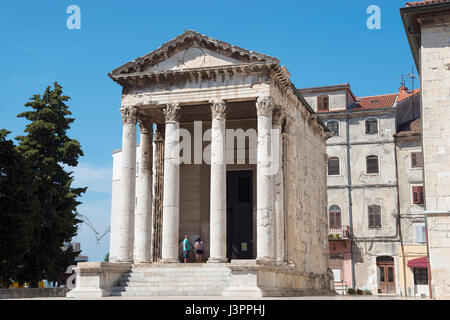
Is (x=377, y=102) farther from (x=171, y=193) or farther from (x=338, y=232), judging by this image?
(x=171, y=193)

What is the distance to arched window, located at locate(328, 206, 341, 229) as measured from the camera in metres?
42.6

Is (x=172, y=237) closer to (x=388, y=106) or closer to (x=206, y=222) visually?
(x=206, y=222)

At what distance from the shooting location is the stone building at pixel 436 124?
62.4 ft

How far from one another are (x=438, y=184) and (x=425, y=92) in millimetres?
3234

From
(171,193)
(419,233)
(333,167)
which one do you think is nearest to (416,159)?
(419,233)

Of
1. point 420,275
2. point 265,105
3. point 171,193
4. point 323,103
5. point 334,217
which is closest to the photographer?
point 265,105

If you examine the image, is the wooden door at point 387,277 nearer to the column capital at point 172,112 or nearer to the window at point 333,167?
the window at point 333,167

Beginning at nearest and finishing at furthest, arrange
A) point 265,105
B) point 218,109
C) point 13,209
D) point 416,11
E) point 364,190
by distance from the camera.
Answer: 1. point 416,11
2. point 265,105
3. point 218,109
4. point 13,209
5. point 364,190

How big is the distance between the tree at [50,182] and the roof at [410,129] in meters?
23.4

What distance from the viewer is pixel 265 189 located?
22.2m

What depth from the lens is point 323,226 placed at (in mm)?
32531

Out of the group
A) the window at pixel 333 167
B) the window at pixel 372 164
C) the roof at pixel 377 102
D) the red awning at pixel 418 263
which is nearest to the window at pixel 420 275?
the red awning at pixel 418 263

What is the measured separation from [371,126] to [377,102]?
3401 millimetres

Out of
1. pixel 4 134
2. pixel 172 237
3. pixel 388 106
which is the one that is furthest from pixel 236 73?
pixel 388 106
